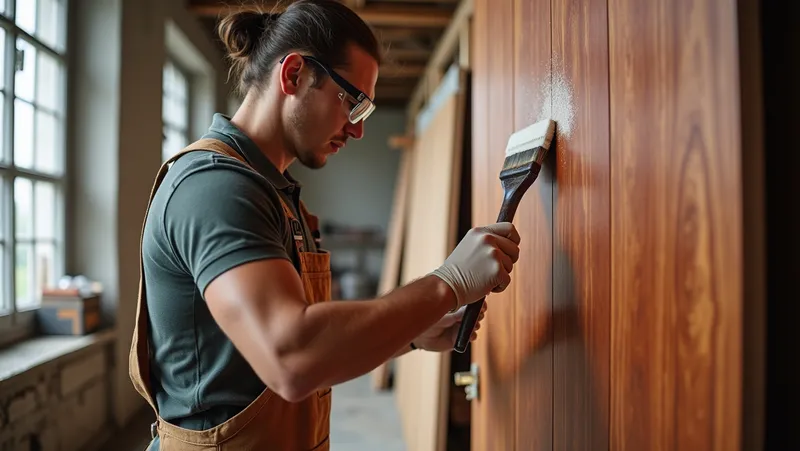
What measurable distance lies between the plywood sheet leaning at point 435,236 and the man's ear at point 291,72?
1803mm

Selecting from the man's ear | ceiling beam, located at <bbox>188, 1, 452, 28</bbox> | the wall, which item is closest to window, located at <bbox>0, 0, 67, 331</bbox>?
ceiling beam, located at <bbox>188, 1, 452, 28</bbox>

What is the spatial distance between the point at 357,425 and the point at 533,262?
280 centimetres

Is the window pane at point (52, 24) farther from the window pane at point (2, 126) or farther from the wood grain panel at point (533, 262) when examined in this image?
the wood grain panel at point (533, 262)

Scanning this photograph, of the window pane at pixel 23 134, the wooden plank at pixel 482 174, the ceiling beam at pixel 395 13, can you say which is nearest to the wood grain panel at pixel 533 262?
the wooden plank at pixel 482 174

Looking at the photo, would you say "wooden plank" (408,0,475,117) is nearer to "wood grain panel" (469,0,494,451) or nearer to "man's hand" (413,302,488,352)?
"wood grain panel" (469,0,494,451)

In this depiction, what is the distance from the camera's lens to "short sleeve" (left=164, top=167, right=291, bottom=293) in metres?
0.77

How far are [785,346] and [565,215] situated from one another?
1.32ft

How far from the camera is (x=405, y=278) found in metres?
4.24

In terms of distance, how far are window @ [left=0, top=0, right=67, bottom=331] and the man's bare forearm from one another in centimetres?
226

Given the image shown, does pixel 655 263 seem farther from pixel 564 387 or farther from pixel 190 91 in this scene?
pixel 190 91

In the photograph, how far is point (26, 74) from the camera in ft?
8.25

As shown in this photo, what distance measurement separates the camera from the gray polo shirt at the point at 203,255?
2.58ft

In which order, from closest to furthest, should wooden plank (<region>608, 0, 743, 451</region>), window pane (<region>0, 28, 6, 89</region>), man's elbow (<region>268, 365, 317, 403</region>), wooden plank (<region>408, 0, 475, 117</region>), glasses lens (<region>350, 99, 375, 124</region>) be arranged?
wooden plank (<region>608, 0, 743, 451</region>)
man's elbow (<region>268, 365, 317, 403</region>)
glasses lens (<region>350, 99, 375, 124</region>)
window pane (<region>0, 28, 6, 89</region>)
wooden plank (<region>408, 0, 475, 117</region>)

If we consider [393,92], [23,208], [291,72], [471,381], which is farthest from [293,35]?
[393,92]
